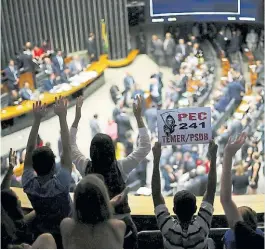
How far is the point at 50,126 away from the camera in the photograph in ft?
33.9

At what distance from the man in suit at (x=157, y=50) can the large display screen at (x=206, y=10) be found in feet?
2.03

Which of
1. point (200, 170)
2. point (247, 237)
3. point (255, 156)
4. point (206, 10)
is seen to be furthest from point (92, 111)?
point (247, 237)

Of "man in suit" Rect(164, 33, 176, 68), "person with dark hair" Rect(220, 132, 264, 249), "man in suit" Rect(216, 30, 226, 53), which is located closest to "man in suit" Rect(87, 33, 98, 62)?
"man in suit" Rect(164, 33, 176, 68)

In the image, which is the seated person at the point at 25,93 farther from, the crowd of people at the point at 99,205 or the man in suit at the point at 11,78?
the crowd of people at the point at 99,205

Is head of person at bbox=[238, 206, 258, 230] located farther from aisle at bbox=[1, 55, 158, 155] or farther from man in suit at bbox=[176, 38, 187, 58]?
man in suit at bbox=[176, 38, 187, 58]

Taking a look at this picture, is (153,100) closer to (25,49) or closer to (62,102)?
(25,49)

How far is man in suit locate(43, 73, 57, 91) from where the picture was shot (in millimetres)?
10898

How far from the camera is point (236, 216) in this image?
268 cm

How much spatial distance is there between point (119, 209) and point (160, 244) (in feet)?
1.80

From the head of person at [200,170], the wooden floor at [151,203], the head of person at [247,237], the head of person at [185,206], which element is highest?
the head of person at [185,206]

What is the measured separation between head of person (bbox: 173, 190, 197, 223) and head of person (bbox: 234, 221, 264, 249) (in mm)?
196

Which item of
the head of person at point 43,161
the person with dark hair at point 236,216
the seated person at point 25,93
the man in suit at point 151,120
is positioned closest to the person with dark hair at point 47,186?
the head of person at point 43,161

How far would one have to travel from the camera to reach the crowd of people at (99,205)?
250 centimetres

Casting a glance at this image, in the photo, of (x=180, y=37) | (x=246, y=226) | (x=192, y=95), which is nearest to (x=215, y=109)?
(x=192, y=95)
